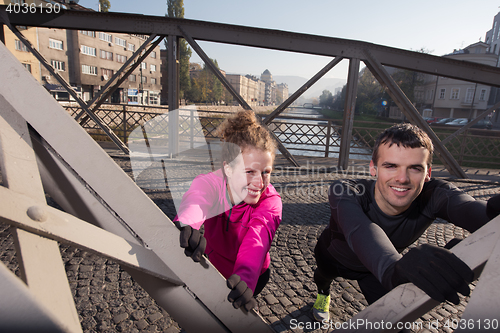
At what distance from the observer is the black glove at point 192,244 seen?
1013mm

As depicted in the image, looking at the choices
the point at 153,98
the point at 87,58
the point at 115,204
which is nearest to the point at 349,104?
the point at 115,204

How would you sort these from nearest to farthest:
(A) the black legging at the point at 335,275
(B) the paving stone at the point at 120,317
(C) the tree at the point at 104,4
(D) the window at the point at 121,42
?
(A) the black legging at the point at 335,275, (B) the paving stone at the point at 120,317, (C) the tree at the point at 104,4, (D) the window at the point at 121,42

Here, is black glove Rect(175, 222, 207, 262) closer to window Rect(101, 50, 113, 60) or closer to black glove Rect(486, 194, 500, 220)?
black glove Rect(486, 194, 500, 220)

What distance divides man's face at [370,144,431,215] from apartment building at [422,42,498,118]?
49079mm

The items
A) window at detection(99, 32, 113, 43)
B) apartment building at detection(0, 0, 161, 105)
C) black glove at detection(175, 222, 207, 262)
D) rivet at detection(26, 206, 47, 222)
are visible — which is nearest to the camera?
rivet at detection(26, 206, 47, 222)

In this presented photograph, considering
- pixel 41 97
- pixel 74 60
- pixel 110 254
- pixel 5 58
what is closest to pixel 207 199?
pixel 110 254

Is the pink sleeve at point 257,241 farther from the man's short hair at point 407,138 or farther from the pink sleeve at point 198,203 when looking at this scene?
the man's short hair at point 407,138

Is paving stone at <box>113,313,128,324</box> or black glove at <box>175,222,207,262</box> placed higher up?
black glove at <box>175,222,207,262</box>

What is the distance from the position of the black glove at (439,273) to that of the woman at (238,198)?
0.73 metres

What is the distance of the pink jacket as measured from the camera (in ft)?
4.91

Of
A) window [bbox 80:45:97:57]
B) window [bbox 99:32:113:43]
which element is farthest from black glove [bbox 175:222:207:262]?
window [bbox 99:32:113:43]

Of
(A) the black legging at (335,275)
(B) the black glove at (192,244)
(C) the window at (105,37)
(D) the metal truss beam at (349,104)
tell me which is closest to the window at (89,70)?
(C) the window at (105,37)

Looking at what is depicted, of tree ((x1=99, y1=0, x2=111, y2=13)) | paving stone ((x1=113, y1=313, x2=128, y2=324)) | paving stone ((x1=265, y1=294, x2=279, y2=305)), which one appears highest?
tree ((x1=99, y1=0, x2=111, y2=13))

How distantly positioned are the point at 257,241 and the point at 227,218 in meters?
0.31
